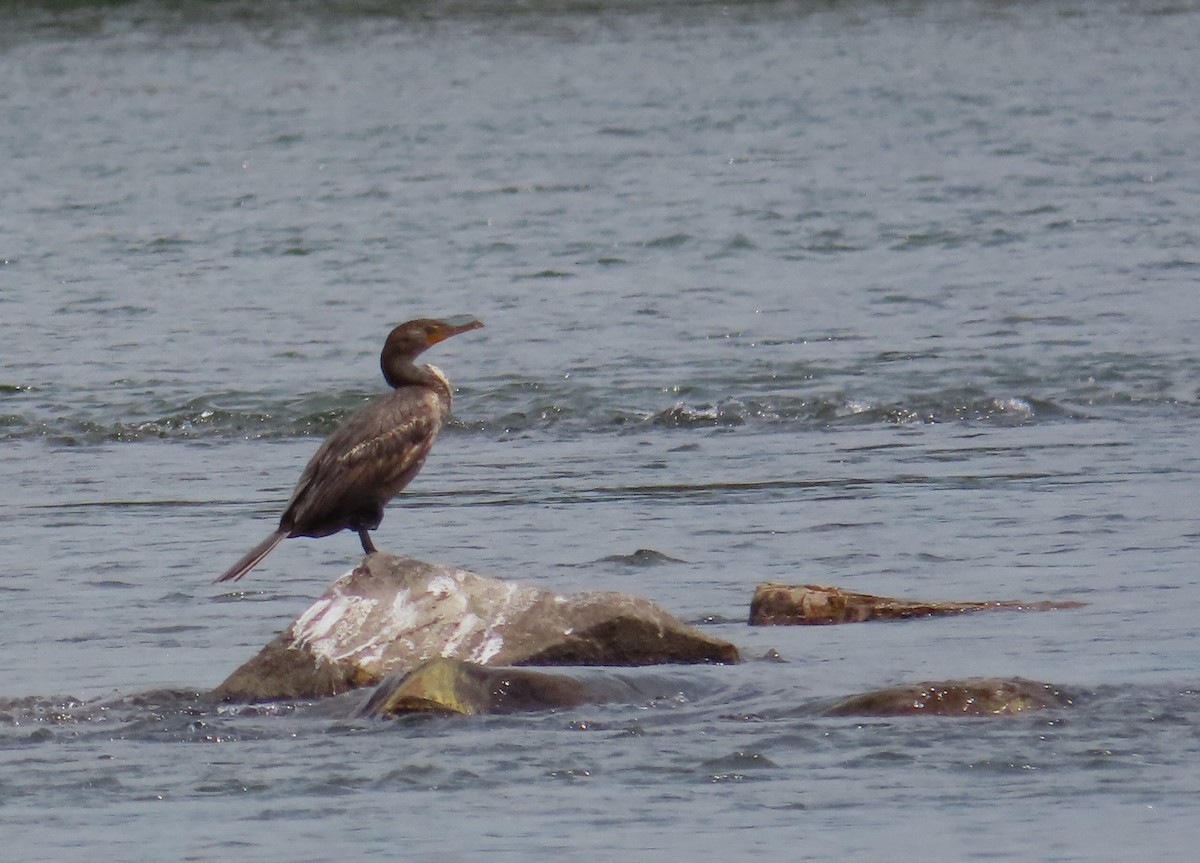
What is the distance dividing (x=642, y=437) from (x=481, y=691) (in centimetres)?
565

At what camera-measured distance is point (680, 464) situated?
11797 mm

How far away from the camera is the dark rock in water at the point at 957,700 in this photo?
6.86 meters

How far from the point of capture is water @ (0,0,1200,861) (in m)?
6.29

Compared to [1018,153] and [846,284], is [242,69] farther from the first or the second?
[846,284]

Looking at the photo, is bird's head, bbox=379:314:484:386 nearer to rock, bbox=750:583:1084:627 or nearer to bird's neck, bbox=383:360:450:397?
bird's neck, bbox=383:360:450:397

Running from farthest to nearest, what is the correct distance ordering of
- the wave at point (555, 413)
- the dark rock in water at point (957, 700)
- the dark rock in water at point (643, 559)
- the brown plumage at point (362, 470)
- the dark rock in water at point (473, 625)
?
the wave at point (555, 413) < the dark rock in water at point (643, 559) < the brown plumage at point (362, 470) < the dark rock in water at point (473, 625) < the dark rock in water at point (957, 700)

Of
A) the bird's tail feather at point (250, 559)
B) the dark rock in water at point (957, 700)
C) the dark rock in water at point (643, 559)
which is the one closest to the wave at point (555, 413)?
the dark rock in water at point (643, 559)

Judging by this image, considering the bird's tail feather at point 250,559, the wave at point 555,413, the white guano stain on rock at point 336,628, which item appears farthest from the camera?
the wave at point 555,413

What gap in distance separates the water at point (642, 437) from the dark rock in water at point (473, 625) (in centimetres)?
36

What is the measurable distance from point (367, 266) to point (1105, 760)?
1383 cm

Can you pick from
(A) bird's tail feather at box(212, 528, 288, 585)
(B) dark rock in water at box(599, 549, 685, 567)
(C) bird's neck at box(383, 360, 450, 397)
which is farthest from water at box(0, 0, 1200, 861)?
(C) bird's neck at box(383, 360, 450, 397)

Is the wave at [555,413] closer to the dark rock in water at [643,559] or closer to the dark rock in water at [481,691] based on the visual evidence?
the dark rock in water at [643,559]

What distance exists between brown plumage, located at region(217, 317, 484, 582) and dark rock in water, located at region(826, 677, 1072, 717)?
6.67 feet

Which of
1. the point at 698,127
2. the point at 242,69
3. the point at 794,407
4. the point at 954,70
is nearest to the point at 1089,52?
the point at 954,70
